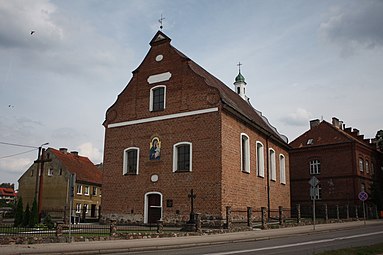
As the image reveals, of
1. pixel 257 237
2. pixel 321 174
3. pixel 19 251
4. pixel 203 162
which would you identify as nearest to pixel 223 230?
pixel 257 237

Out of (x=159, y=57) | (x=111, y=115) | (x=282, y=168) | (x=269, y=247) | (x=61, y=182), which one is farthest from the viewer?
(x=61, y=182)

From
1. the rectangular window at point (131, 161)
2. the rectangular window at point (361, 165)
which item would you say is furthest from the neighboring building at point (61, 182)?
the rectangular window at point (361, 165)

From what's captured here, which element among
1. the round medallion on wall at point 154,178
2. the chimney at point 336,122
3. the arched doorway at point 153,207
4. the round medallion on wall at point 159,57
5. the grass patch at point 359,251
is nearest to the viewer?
Result: the grass patch at point 359,251

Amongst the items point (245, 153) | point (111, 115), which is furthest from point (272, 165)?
point (111, 115)

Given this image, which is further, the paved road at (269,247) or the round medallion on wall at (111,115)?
the round medallion on wall at (111,115)

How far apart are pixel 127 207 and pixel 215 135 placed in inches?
312

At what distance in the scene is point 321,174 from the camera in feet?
142

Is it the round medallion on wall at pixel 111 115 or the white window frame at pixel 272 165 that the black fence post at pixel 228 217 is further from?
the round medallion on wall at pixel 111 115

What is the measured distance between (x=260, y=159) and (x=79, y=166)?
27.0 m

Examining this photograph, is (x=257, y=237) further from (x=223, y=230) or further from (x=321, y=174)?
(x=321, y=174)

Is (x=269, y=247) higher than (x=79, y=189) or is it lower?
lower

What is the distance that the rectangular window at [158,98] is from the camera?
88.4 ft

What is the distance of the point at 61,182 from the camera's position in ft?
148

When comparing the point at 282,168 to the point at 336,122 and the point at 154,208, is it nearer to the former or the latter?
the point at 154,208
